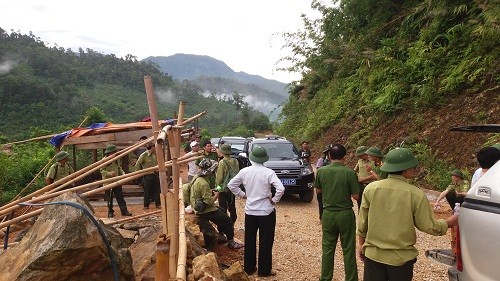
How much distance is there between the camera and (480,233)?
2.61m

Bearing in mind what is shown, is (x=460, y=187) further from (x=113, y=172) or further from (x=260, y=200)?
(x=113, y=172)

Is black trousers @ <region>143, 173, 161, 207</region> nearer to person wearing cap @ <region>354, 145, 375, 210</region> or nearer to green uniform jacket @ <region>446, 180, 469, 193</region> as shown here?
person wearing cap @ <region>354, 145, 375, 210</region>

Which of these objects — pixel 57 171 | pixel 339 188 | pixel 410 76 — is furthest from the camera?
pixel 410 76

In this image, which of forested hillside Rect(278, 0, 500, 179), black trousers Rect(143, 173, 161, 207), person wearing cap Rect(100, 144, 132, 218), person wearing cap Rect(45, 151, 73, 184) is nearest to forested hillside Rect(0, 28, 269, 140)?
forested hillside Rect(278, 0, 500, 179)

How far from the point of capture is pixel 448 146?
11148mm


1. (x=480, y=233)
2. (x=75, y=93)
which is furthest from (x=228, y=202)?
(x=75, y=93)

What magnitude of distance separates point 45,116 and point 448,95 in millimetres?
36543

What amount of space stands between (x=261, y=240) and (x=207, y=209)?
1.10 m

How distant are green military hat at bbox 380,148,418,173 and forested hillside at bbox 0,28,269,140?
23.4 metres

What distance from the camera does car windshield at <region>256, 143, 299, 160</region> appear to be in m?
11.5

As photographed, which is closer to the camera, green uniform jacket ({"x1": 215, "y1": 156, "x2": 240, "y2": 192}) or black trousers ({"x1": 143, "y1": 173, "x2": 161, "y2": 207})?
green uniform jacket ({"x1": 215, "y1": 156, "x2": 240, "y2": 192})

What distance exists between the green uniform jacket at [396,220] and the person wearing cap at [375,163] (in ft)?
9.75

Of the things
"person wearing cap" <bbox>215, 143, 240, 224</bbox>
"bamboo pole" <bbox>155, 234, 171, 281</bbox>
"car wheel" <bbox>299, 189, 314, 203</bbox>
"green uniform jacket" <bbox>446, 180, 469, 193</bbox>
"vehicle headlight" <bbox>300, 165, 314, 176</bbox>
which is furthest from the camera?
"car wheel" <bbox>299, 189, 314, 203</bbox>

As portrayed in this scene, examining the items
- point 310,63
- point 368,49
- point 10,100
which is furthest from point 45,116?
point 368,49
